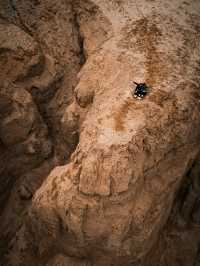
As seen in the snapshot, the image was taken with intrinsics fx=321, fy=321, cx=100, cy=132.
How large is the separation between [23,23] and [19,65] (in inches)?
27.4

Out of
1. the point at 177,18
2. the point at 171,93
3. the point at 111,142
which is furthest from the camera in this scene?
the point at 177,18

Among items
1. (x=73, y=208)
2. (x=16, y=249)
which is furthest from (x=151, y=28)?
(x=16, y=249)

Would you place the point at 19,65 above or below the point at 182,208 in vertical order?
above

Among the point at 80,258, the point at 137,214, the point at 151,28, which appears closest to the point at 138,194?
the point at 137,214

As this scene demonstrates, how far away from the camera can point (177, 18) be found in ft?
11.7

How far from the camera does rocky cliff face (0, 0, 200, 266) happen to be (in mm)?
2703

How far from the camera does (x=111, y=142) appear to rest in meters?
2.65

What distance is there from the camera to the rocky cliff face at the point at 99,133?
2.70 meters

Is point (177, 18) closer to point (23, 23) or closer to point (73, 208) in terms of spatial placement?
point (23, 23)

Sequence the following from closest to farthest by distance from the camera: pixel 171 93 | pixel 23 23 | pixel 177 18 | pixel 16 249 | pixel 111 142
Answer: pixel 111 142, pixel 171 93, pixel 16 249, pixel 177 18, pixel 23 23

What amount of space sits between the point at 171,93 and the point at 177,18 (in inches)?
44.5

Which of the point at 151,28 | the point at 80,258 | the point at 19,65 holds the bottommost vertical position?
the point at 80,258

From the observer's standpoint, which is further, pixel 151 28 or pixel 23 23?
A: pixel 23 23

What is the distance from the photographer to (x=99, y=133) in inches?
109
